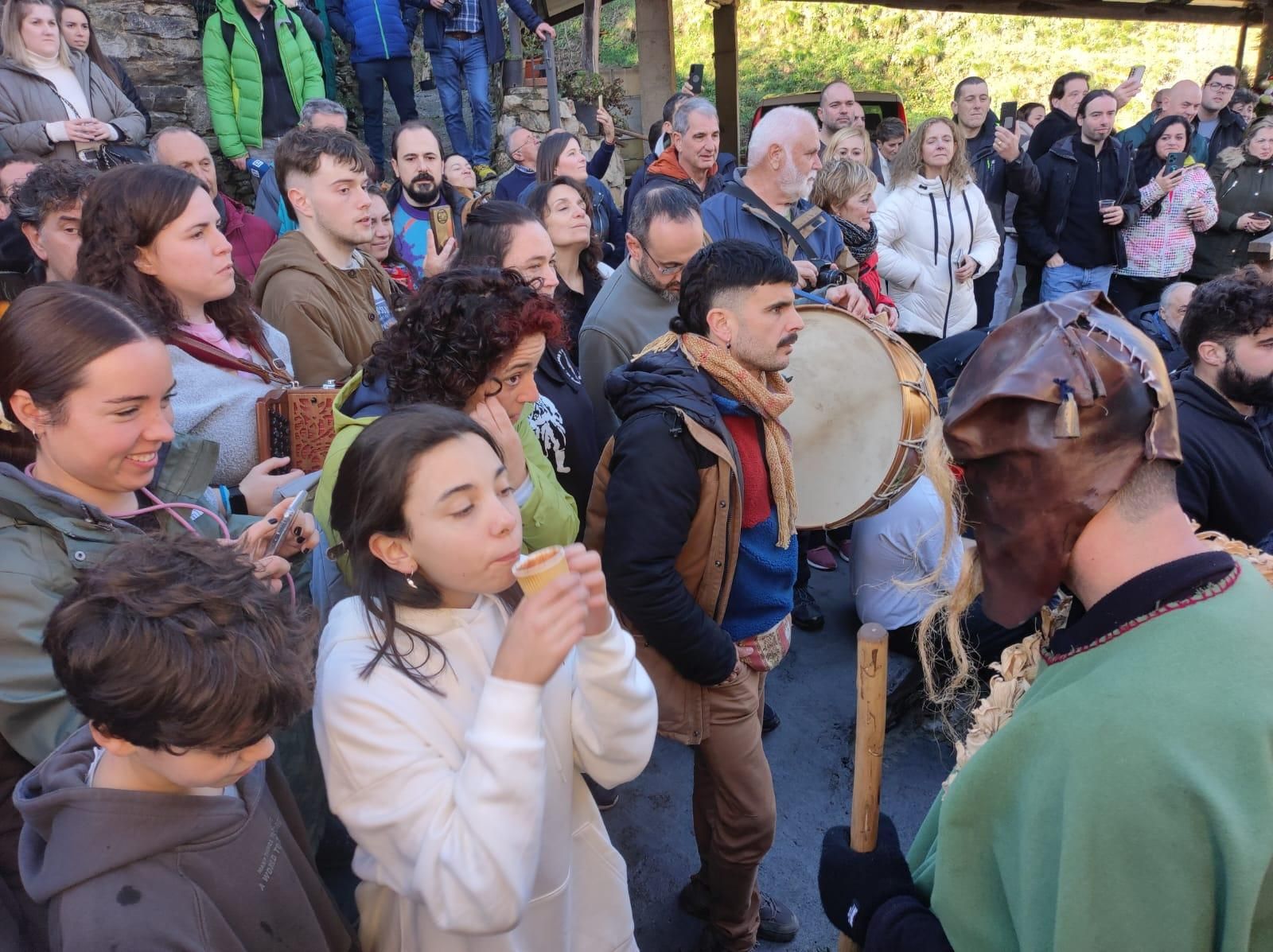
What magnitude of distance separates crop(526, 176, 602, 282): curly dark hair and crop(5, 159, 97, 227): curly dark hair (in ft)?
5.50

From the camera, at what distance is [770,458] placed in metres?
2.62

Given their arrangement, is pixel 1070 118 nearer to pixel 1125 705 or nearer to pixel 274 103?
pixel 274 103

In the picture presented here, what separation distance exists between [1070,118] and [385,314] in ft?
25.1

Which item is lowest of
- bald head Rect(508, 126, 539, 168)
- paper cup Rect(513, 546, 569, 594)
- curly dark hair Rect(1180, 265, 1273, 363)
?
curly dark hair Rect(1180, 265, 1273, 363)

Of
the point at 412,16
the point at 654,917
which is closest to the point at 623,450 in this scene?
the point at 654,917

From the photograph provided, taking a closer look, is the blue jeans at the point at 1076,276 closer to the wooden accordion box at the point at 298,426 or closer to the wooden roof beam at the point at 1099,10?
the wooden accordion box at the point at 298,426

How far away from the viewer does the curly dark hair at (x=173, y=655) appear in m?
1.25

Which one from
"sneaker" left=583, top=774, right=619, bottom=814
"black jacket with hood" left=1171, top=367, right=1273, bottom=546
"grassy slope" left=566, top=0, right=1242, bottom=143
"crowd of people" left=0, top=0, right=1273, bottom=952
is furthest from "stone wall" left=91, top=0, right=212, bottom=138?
"grassy slope" left=566, top=0, right=1242, bottom=143

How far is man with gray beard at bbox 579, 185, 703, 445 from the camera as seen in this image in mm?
3494

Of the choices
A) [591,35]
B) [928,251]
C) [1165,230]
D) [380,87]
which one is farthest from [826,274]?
[591,35]

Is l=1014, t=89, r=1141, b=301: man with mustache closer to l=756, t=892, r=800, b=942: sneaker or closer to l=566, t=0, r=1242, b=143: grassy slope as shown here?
l=756, t=892, r=800, b=942: sneaker

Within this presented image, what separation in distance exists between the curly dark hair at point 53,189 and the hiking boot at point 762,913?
3213mm

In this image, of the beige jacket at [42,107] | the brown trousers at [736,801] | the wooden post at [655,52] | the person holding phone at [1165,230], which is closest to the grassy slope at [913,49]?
the wooden post at [655,52]

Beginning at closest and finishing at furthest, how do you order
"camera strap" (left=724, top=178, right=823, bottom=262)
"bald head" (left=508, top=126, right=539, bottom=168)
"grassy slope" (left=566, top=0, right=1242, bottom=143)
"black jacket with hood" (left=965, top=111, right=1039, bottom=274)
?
"camera strap" (left=724, top=178, right=823, bottom=262)
"bald head" (left=508, top=126, right=539, bottom=168)
"black jacket with hood" (left=965, top=111, right=1039, bottom=274)
"grassy slope" (left=566, top=0, right=1242, bottom=143)
